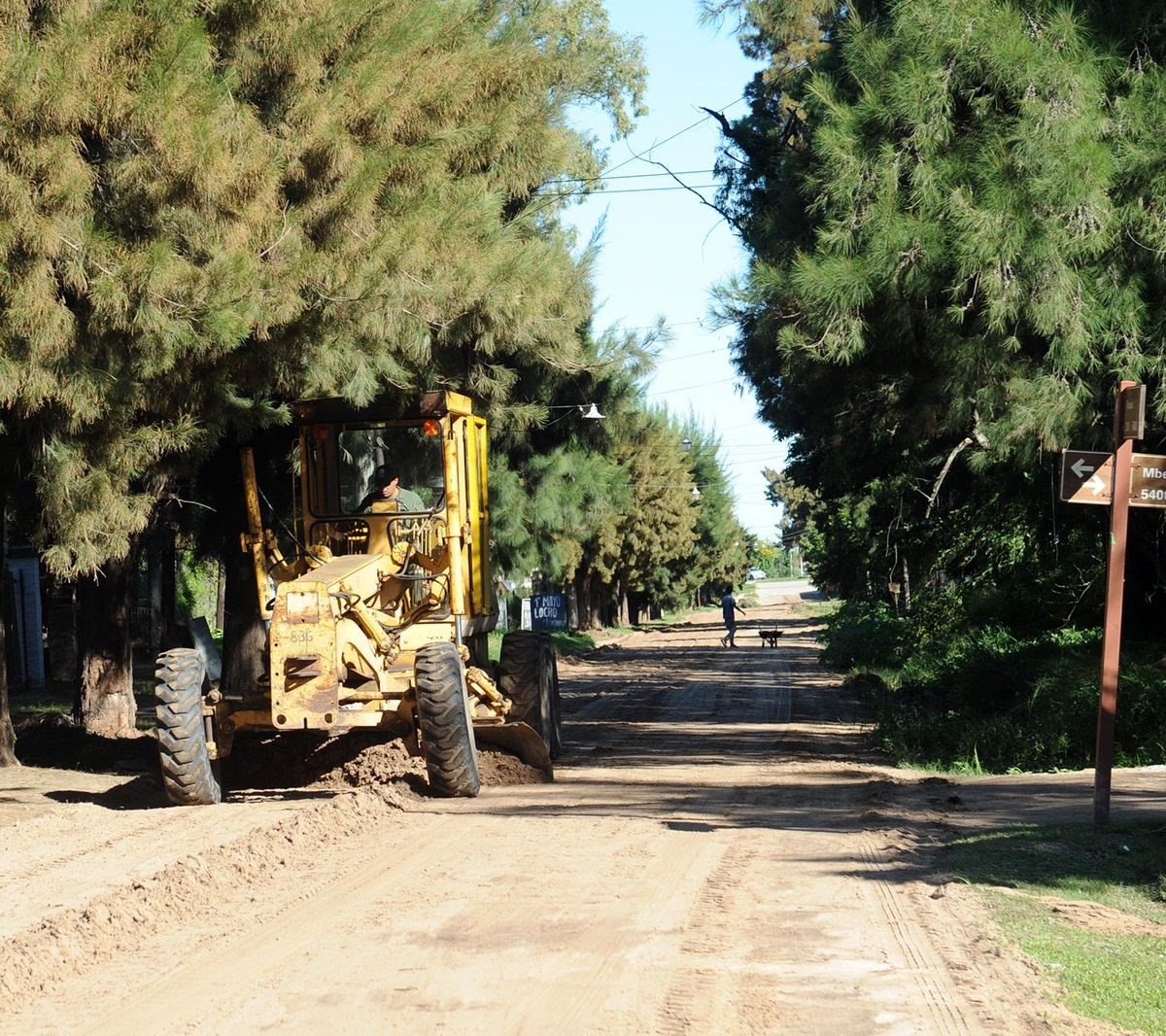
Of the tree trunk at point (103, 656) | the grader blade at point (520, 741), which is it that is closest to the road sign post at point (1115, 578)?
the grader blade at point (520, 741)

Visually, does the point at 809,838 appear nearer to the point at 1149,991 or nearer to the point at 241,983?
the point at 1149,991

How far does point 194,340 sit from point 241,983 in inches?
232

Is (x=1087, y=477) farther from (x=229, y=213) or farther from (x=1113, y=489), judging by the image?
(x=229, y=213)

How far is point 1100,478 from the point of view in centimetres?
988

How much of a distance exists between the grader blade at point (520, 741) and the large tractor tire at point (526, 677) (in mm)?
299

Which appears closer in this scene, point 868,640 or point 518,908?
point 518,908

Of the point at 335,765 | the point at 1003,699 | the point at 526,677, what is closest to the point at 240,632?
the point at 335,765

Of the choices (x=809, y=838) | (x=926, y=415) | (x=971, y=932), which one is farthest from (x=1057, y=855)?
(x=926, y=415)

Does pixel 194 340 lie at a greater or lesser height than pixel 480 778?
greater

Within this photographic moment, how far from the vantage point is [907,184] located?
12.6 m

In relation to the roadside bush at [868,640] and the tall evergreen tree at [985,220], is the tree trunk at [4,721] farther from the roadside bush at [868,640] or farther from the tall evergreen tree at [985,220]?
the roadside bush at [868,640]

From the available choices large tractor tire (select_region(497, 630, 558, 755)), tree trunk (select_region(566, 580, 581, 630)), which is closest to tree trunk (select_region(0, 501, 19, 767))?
large tractor tire (select_region(497, 630, 558, 755))

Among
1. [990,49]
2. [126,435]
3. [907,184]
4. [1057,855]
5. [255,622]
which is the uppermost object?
[990,49]

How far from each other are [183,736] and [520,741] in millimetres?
3104
